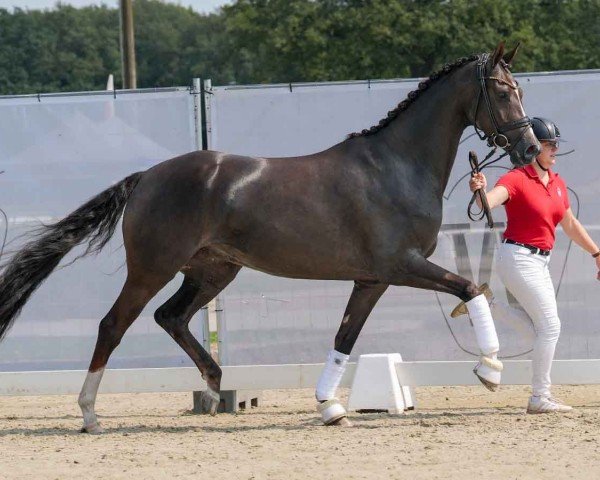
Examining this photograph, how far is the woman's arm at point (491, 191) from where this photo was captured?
6.66m

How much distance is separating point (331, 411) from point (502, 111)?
2.04m

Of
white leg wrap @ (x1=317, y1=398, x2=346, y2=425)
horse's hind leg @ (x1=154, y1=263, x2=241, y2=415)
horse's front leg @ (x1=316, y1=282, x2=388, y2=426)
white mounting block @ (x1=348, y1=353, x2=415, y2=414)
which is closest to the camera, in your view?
white leg wrap @ (x1=317, y1=398, x2=346, y2=425)

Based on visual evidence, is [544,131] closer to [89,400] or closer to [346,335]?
[346,335]

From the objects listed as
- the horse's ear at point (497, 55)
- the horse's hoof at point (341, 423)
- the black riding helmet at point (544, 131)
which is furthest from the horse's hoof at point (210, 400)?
the horse's ear at point (497, 55)

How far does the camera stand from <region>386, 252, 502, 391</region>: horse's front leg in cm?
655

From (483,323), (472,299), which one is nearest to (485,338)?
(483,323)

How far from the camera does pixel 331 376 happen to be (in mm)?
6980

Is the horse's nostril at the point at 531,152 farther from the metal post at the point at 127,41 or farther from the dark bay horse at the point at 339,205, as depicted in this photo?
the metal post at the point at 127,41

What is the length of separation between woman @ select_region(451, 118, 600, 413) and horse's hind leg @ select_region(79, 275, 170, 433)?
1.83 metres

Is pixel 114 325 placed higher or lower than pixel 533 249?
lower

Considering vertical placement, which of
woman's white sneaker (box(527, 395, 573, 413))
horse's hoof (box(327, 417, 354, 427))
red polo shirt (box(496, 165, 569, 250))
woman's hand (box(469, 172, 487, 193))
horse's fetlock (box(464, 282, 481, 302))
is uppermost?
woman's hand (box(469, 172, 487, 193))

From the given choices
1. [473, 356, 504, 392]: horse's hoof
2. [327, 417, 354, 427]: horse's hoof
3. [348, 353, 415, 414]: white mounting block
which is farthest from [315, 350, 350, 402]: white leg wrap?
[473, 356, 504, 392]: horse's hoof

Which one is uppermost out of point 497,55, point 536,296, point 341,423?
point 497,55

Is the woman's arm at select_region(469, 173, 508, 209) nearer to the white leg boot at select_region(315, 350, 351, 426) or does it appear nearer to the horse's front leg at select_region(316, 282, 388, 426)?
the horse's front leg at select_region(316, 282, 388, 426)
